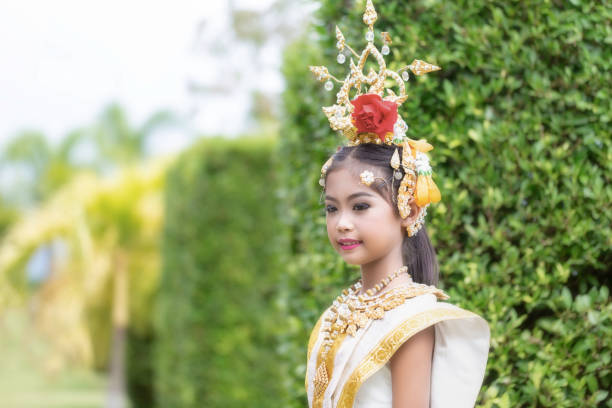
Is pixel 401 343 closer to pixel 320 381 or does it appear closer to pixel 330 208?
pixel 320 381

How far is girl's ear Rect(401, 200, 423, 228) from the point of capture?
2256 mm

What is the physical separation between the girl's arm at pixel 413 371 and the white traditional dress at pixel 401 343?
0.13 feet

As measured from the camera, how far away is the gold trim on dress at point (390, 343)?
2.07 metres

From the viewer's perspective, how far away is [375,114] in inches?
85.9

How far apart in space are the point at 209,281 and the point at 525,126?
595cm

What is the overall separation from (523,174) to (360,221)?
96cm

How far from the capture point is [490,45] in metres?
2.91

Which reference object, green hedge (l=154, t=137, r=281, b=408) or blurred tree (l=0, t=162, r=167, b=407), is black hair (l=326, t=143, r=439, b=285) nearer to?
green hedge (l=154, t=137, r=281, b=408)

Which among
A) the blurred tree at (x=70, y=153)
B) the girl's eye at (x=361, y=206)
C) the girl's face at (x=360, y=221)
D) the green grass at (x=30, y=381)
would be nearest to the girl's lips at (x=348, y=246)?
the girl's face at (x=360, y=221)

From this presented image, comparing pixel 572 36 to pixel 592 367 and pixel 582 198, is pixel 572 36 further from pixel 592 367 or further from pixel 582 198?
pixel 592 367

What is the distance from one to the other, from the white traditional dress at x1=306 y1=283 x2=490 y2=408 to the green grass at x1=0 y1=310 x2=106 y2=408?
12815mm

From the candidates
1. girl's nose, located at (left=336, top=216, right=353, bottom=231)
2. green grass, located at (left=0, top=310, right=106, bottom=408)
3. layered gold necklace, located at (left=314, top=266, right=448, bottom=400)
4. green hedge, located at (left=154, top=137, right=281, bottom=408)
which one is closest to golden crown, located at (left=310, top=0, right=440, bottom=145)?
girl's nose, located at (left=336, top=216, right=353, bottom=231)

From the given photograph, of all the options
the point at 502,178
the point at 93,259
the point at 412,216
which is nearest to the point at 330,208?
the point at 412,216

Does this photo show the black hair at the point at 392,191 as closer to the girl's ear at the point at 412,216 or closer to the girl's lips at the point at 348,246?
the girl's ear at the point at 412,216
